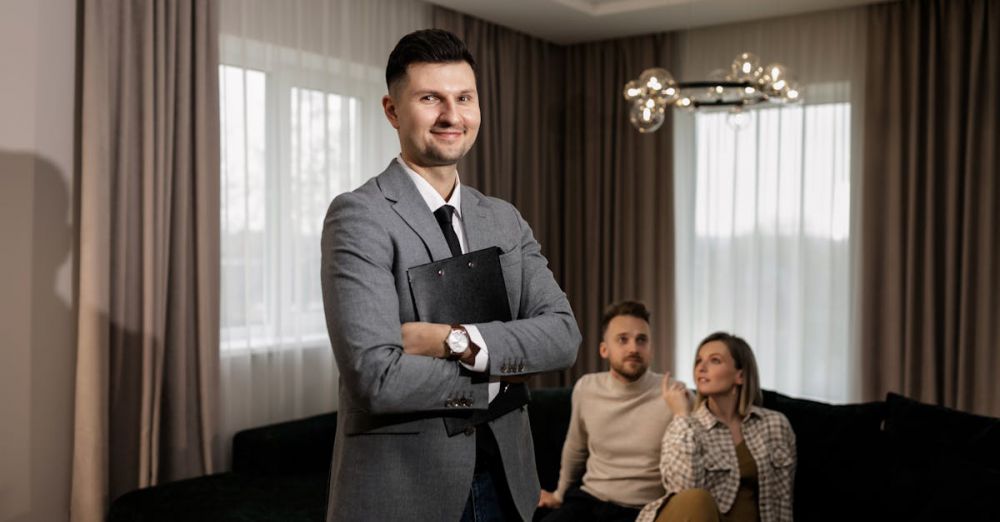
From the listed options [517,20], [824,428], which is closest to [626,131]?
[517,20]

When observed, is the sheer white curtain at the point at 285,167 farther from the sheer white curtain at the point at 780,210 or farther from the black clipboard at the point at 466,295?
the black clipboard at the point at 466,295

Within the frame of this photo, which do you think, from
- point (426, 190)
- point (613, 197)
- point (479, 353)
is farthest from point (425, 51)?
point (613, 197)

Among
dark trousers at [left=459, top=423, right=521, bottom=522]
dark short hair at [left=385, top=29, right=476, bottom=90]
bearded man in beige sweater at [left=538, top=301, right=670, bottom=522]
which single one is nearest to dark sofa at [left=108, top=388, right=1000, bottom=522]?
bearded man in beige sweater at [left=538, top=301, right=670, bottom=522]

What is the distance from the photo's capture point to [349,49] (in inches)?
173

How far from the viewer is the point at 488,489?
148cm

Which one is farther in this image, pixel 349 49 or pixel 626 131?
pixel 626 131

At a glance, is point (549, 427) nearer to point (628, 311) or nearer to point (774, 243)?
point (628, 311)

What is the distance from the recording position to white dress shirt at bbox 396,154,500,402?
1.44 m

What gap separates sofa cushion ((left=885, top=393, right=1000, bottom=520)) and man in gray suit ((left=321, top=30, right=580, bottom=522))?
5.52 feet

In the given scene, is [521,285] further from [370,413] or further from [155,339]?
[155,339]

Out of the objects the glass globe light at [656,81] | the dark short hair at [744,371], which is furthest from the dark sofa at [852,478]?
the glass globe light at [656,81]

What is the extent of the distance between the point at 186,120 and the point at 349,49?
3.48 feet

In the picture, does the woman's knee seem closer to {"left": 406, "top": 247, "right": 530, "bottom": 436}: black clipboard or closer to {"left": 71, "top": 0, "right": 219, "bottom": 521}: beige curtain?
{"left": 406, "top": 247, "right": 530, "bottom": 436}: black clipboard

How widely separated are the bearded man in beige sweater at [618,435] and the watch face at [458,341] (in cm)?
188
